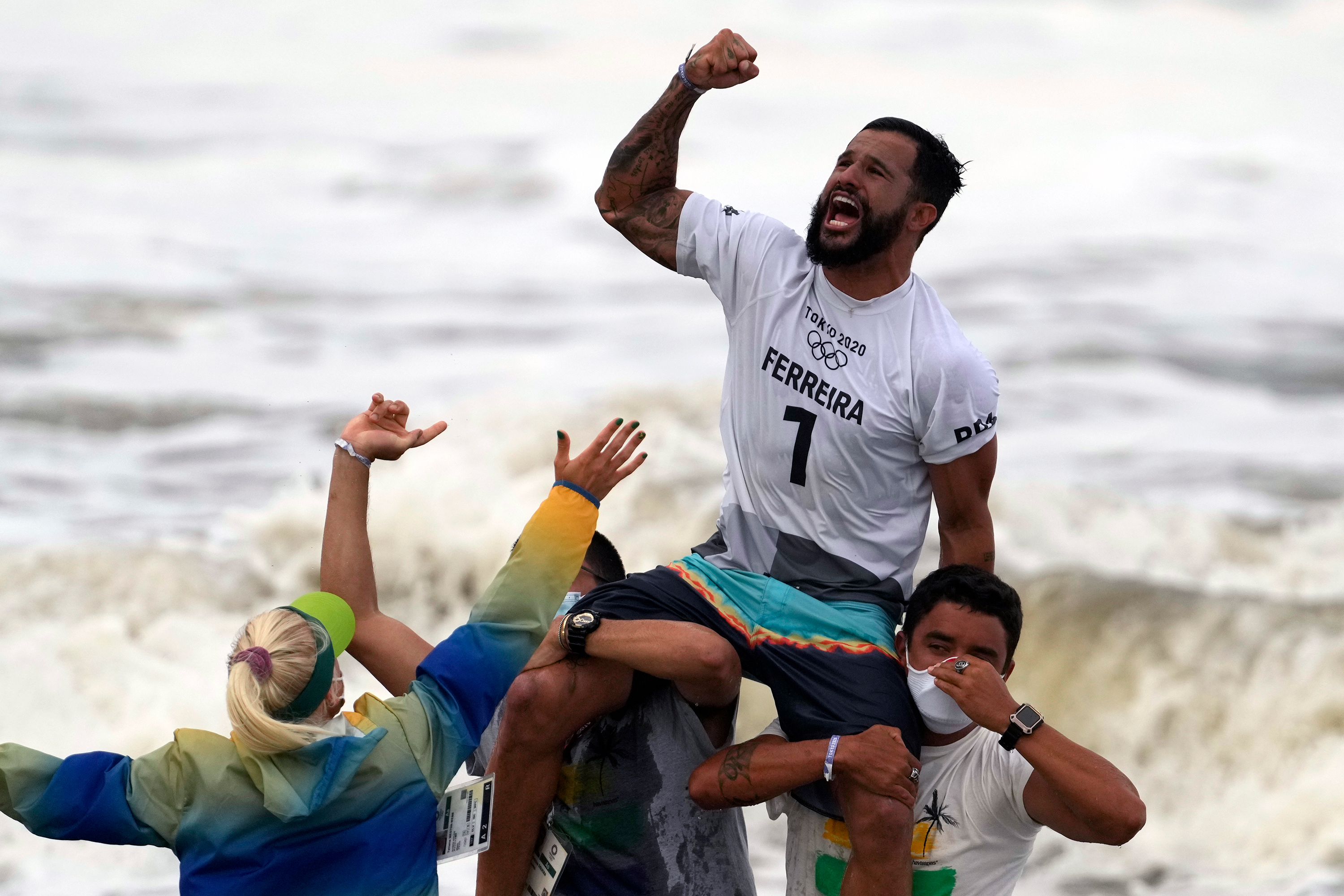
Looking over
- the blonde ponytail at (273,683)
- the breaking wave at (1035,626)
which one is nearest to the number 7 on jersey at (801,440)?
the blonde ponytail at (273,683)

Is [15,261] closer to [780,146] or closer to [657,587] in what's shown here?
[780,146]

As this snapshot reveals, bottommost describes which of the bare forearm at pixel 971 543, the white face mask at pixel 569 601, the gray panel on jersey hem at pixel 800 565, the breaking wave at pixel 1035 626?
the breaking wave at pixel 1035 626

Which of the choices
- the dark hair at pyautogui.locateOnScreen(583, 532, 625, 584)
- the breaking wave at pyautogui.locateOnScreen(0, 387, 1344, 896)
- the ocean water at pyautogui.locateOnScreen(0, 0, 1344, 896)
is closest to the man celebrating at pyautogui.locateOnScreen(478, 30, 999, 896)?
the dark hair at pyautogui.locateOnScreen(583, 532, 625, 584)

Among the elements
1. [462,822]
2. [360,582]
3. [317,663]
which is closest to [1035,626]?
[360,582]

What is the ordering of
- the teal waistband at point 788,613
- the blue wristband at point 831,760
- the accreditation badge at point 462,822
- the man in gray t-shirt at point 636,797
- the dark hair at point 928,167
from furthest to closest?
the dark hair at point 928,167
the man in gray t-shirt at point 636,797
the teal waistband at point 788,613
the blue wristband at point 831,760
the accreditation badge at point 462,822

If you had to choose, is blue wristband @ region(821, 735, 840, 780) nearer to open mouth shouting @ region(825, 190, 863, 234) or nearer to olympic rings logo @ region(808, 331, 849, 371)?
Result: olympic rings logo @ region(808, 331, 849, 371)

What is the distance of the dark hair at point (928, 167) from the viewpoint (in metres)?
3.61

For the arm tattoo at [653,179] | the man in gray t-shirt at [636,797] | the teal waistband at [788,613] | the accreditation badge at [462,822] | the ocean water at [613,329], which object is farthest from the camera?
the ocean water at [613,329]

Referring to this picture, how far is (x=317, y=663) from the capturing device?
2525mm

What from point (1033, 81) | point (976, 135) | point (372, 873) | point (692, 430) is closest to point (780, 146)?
point (976, 135)

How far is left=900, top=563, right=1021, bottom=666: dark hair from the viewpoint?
10.5ft

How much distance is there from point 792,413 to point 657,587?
52 centimetres

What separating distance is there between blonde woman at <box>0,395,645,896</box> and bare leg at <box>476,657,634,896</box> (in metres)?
0.42

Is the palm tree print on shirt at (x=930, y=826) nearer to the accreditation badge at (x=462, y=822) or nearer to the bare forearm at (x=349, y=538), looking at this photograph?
the accreditation badge at (x=462, y=822)
